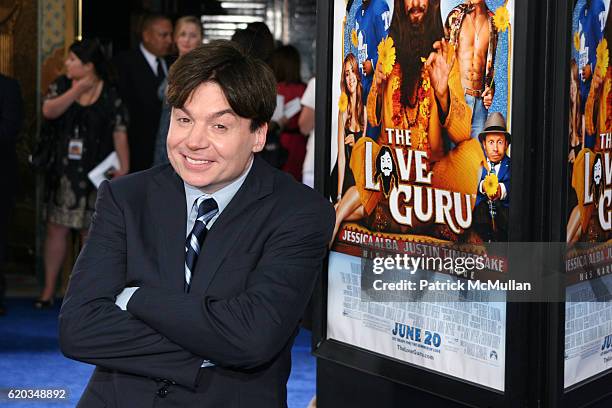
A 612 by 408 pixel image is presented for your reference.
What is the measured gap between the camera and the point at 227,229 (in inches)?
90.2

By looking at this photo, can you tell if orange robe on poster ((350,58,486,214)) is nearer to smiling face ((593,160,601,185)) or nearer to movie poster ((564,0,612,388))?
movie poster ((564,0,612,388))

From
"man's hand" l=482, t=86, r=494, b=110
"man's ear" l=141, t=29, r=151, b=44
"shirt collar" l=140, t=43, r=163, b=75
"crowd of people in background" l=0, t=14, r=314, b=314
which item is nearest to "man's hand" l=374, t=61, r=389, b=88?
"man's hand" l=482, t=86, r=494, b=110

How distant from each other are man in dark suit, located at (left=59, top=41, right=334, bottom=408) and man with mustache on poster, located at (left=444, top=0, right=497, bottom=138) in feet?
2.33

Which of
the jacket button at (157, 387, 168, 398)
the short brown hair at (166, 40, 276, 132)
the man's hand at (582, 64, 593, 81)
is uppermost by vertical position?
the man's hand at (582, 64, 593, 81)

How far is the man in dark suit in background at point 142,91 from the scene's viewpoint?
6.82m

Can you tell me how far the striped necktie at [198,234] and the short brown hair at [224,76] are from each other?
0.21m

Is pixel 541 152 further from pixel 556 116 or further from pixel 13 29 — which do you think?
pixel 13 29

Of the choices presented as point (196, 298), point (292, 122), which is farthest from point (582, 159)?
point (292, 122)

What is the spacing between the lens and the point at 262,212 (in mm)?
2320

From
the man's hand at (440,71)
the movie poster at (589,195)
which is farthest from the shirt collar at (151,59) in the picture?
the movie poster at (589,195)

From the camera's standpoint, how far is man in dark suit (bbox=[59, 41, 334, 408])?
2211 mm

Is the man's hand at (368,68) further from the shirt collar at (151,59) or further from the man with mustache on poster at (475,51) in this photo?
the shirt collar at (151,59)

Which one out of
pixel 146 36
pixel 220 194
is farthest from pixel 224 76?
pixel 146 36

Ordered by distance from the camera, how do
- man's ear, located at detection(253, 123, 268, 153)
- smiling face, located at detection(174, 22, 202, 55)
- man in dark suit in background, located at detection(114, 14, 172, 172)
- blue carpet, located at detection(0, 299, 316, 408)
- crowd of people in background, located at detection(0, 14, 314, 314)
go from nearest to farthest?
1. man's ear, located at detection(253, 123, 268, 153)
2. blue carpet, located at detection(0, 299, 316, 408)
3. smiling face, located at detection(174, 22, 202, 55)
4. crowd of people in background, located at detection(0, 14, 314, 314)
5. man in dark suit in background, located at detection(114, 14, 172, 172)
